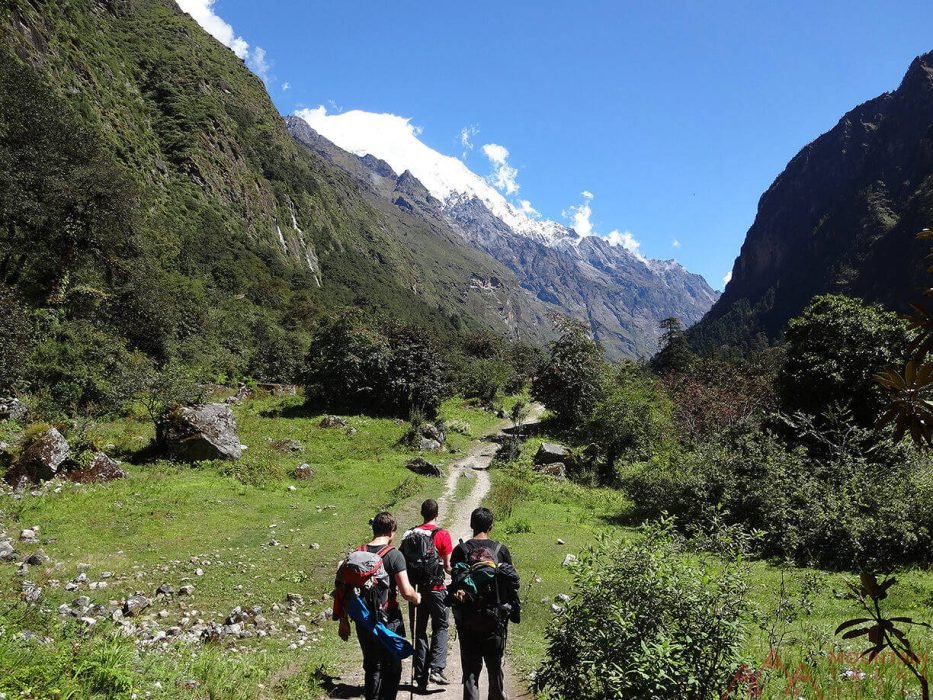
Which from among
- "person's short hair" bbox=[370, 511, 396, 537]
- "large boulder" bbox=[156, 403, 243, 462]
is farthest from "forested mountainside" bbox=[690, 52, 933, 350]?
"person's short hair" bbox=[370, 511, 396, 537]

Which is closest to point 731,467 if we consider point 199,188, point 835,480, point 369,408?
point 835,480

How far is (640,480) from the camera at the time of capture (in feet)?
62.8

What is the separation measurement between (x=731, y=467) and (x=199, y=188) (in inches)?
3369

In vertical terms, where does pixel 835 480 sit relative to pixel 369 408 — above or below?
above

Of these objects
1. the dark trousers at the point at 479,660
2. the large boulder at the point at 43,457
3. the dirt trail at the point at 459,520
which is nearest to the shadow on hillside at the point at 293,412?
the dirt trail at the point at 459,520

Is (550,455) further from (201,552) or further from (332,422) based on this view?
(201,552)

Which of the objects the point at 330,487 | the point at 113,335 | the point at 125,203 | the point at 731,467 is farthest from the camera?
the point at 125,203

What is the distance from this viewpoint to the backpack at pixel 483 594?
19.2 ft

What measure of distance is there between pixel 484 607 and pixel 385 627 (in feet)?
3.75

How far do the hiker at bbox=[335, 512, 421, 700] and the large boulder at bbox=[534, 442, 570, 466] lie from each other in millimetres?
21241

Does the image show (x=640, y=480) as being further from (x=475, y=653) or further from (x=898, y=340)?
(x=475, y=653)

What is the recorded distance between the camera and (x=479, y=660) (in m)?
6.08

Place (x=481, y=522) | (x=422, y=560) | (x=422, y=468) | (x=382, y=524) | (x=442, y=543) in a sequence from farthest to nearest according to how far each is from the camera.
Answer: (x=422, y=468)
(x=442, y=543)
(x=422, y=560)
(x=481, y=522)
(x=382, y=524)

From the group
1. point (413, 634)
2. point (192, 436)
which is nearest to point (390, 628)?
point (413, 634)
